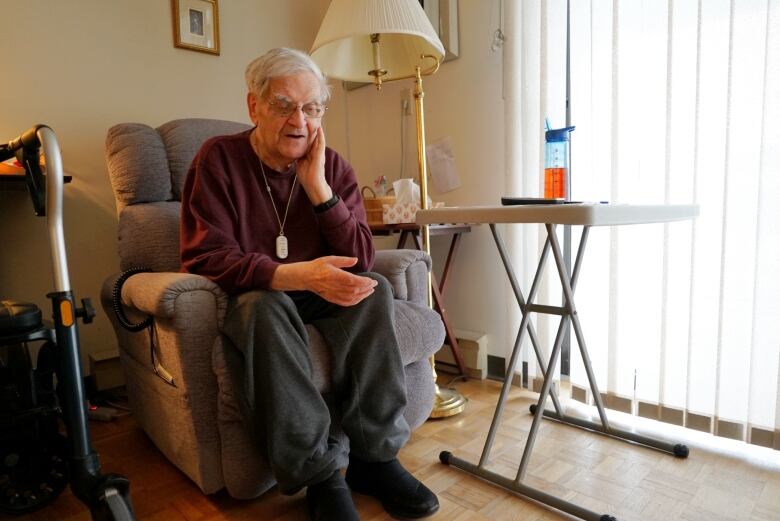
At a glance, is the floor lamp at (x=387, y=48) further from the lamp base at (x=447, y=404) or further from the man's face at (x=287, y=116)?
the man's face at (x=287, y=116)

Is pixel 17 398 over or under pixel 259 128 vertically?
under

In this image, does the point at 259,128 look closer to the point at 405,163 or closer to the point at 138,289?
the point at 138,289

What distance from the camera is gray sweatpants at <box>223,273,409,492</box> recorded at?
1.00 m

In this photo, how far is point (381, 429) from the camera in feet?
3.68

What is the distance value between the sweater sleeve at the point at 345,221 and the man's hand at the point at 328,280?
0.20 metres

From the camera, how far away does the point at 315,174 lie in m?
1.25

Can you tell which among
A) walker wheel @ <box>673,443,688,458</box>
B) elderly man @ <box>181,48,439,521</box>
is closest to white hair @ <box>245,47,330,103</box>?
elderly man @ <box>181,48,439,521</box>

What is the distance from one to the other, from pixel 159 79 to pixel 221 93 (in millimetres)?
258

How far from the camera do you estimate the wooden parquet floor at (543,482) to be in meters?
1.12

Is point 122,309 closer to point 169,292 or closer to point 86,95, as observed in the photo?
point 169,292

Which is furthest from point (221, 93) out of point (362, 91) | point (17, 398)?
point (17, 398)

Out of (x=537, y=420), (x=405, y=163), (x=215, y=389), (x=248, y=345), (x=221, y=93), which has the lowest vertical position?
(x=537, y=420)

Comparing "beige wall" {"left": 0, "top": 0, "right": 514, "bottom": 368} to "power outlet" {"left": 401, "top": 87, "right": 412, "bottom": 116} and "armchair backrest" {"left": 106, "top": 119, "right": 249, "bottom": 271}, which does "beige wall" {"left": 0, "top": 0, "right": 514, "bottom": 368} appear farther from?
"armchair backrest" {"left": 106, "top": 119, "right": 249, "bottom": 271}

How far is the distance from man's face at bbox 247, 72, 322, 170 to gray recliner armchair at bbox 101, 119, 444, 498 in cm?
38
